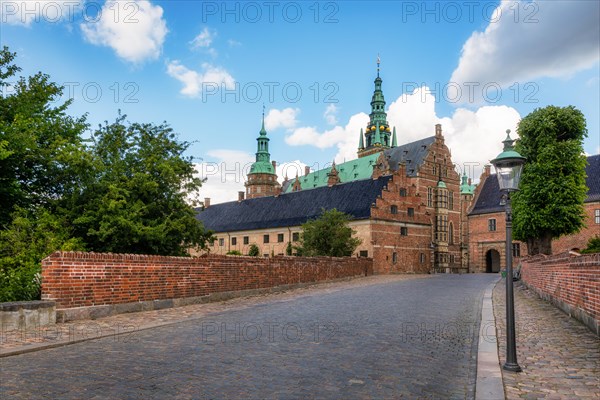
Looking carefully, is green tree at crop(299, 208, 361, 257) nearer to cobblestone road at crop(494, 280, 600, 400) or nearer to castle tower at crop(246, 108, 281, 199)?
cobblestone road at crop(494, 280, 600, 400)

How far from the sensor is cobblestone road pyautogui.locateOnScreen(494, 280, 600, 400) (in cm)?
574

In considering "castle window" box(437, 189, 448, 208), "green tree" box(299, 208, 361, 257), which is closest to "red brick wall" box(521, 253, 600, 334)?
"green tree" box(299, 208, 361, 257)

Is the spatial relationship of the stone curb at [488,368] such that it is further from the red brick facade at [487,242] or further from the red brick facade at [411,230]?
the red brick facade at [487,242]

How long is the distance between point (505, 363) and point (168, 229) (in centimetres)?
1664

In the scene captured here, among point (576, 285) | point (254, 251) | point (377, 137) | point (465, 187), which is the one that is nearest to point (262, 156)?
point (377, 137)

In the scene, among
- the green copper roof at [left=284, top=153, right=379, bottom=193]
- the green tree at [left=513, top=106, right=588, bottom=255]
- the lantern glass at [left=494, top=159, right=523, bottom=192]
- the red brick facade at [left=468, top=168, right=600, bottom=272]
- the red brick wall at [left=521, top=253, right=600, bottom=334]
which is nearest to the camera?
the lantern glass at [left=494, top=159, right=523, bottom=192]

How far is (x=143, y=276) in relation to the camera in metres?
14.2

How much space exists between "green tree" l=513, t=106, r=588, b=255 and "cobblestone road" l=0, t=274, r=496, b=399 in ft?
61.4

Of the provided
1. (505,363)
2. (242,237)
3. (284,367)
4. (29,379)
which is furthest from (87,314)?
(242,237)

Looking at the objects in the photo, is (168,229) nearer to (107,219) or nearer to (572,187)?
(107,219)

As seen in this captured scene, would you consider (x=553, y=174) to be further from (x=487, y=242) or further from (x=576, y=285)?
(x=487, y=242)

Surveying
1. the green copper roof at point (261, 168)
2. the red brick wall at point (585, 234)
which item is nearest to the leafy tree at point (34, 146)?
the red brick wall at point (585, 234)

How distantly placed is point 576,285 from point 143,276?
37.3 feet

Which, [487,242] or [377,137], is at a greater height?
[377,137]
